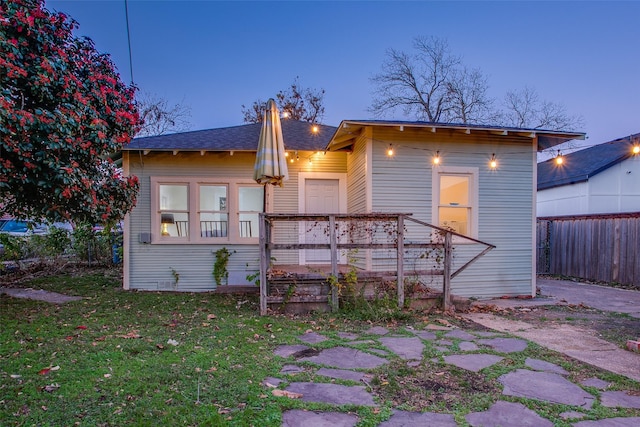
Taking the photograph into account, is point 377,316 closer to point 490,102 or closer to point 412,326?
point 412,326

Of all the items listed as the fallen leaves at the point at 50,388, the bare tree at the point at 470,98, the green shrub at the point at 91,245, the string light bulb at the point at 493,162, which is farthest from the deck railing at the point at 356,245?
the bare tree at the point at 470,98

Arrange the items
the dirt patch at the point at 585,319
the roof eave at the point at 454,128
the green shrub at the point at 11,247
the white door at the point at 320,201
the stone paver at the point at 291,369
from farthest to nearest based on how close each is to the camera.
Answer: the green shrub at the point at 11,247
the white door at the point at 320,201
the roof eave at the point at 454,128
the dirt patch at the point at 585,319
the stone paver at the point at 291,369

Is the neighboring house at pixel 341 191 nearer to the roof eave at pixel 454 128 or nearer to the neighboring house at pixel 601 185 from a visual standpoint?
the roof eave at pixel 454 128

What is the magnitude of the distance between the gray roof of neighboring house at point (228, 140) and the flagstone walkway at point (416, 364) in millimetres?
4689

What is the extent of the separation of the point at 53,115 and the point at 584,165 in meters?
17.8

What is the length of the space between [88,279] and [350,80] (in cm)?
1712

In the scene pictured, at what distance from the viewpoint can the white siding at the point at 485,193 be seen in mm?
6930

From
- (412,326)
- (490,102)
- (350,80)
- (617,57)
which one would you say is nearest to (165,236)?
(412,326)

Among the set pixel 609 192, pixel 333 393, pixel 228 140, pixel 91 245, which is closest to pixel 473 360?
pixel 333 393

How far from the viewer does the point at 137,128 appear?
6.44 metres

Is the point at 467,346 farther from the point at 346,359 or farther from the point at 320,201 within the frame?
the point at 320,201

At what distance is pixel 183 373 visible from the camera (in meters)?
2.96

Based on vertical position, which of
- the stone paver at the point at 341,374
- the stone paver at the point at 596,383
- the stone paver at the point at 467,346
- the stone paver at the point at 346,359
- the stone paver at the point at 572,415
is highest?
the stone paver at the point at 572,415

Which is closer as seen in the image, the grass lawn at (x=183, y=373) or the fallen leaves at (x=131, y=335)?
the grass lawn at (x=183, y=373)
